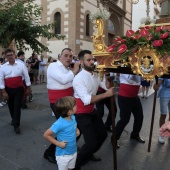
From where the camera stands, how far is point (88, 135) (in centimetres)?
351

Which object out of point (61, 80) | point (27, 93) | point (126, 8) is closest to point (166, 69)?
point (61, 80)

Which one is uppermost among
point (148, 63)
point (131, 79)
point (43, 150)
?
point (148, 63)

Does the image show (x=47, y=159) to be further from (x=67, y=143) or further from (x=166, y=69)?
(x=166, y=69)

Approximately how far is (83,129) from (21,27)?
611 cm

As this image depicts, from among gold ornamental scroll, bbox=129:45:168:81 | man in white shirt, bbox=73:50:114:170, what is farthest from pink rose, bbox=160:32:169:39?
man in white shirt, bbox=73:50:114:170

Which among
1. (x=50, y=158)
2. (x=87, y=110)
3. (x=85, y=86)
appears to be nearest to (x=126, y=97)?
(x=87, y=110)

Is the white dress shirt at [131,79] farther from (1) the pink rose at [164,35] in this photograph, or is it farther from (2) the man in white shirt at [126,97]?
(1) the pink rose at [164,35]

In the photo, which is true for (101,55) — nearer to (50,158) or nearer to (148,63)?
(148,63)

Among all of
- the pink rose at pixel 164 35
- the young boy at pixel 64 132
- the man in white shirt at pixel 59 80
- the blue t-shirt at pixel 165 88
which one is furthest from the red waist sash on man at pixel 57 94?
the pink rose at pixel 164 35

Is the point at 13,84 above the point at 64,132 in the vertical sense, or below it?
above

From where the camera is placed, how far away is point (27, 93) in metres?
6.16

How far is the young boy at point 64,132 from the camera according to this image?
9.73 ft

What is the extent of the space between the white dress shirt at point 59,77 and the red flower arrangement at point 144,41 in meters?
1.33

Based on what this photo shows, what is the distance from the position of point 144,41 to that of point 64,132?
1.36 meters
